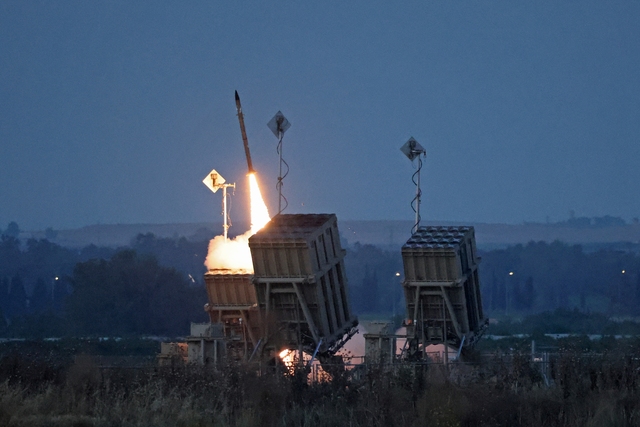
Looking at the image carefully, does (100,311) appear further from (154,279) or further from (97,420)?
(97,420)

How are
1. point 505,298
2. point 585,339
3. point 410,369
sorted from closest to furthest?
point 410,369
point 585,339
point 505,298

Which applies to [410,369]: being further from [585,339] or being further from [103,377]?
[585,339]

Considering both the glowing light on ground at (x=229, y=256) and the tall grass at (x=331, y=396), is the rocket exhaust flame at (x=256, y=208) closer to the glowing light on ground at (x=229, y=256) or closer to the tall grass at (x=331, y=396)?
the glowing light on ground at (x=229, y=256)

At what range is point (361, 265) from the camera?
148875 mm

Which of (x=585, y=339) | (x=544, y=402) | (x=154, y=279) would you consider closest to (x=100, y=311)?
(x=154, y=279)

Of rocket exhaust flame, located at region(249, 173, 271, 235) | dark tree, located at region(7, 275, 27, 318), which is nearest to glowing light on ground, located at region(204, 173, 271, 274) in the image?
rocket exhaust flame, located at region(249, 173, 271, 235)

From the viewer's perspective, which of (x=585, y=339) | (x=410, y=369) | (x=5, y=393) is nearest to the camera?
(x=5, y=393)

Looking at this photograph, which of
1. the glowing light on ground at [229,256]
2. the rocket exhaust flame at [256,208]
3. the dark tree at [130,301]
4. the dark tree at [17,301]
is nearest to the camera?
the glowing light on ground at [229,256]

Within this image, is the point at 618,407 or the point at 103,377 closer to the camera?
the point at 618,407

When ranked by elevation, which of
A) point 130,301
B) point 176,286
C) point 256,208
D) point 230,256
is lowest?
point 130,301

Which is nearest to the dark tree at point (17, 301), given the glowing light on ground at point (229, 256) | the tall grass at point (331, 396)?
the glowing light on ground at point (229, 256)

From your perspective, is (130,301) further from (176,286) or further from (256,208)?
(256,208)

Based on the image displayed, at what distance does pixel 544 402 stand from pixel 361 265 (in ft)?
401

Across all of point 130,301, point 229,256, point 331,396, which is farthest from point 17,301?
point 331,396
